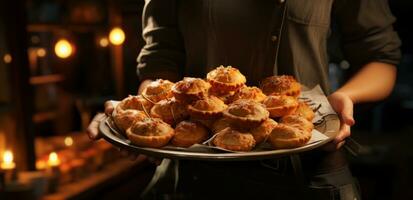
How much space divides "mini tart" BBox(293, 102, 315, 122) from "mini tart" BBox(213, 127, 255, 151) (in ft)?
1.00

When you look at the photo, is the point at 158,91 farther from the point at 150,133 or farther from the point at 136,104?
the point at 150,133

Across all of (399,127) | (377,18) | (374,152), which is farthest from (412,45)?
(377,18)

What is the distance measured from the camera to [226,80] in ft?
6.42

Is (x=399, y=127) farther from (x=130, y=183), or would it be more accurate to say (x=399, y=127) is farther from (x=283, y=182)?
(x=283, y=182)

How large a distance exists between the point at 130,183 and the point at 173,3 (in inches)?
140

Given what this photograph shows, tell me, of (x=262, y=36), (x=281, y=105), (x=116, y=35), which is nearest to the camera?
(x=281, y=105)

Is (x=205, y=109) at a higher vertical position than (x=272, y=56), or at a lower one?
lower

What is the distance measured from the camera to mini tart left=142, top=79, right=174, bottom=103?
2004mm

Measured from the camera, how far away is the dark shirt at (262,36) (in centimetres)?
211

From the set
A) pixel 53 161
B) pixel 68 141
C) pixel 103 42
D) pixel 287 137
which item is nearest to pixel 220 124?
Result: pixel 287 137

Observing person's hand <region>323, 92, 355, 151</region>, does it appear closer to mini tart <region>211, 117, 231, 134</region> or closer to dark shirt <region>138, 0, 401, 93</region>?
dark shirt <region>138, 0, 401, 93</region>

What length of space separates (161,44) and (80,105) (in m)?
4.44

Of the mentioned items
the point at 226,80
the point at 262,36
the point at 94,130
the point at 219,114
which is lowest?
the point at 94,130

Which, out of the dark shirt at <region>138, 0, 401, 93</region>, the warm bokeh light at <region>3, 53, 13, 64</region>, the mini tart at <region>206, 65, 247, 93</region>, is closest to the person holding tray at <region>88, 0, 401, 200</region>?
the dark shirt at <region>138, 0, 401, 93</region>
